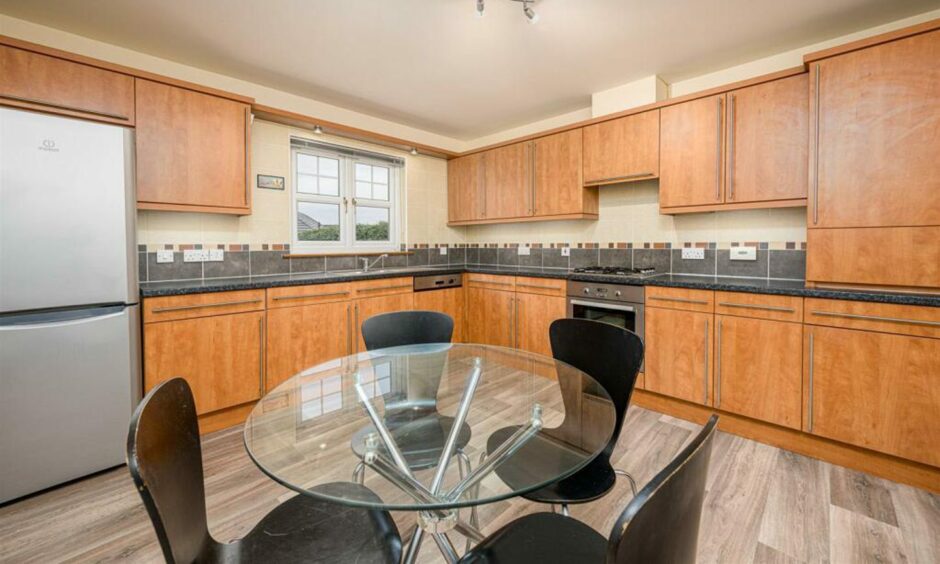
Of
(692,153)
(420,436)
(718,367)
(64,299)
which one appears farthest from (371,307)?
(692,153)

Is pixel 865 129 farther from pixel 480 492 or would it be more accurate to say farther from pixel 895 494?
pixel 480 492

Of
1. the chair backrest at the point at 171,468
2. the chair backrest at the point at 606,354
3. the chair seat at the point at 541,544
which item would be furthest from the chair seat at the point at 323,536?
the chair backrest at the point at 606,354

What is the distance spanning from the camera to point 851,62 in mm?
2285

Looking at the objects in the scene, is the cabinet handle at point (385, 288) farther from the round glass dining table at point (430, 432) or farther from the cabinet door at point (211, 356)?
the round glass dining table at point (430, 432)

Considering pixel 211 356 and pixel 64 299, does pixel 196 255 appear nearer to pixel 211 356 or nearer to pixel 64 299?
pixel 211 356

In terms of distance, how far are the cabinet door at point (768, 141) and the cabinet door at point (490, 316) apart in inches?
80.2

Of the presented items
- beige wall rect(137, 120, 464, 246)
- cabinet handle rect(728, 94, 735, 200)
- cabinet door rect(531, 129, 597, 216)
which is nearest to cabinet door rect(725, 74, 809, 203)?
cabinet handle rect(728, 94, 735, 200)

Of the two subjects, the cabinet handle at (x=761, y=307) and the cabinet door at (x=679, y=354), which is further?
the cabinet door at (x=679, y=354)

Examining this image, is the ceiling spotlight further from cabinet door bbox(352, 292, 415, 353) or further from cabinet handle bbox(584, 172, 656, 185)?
cabinet door bbox(352, 292, 415, 353)

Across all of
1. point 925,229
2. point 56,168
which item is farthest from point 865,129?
point 56,168

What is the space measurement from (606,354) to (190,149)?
2.90 meters

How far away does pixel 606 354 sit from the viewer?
1.77 m

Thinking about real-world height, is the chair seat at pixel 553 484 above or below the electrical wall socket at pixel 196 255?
below

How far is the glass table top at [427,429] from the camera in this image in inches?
41.4
